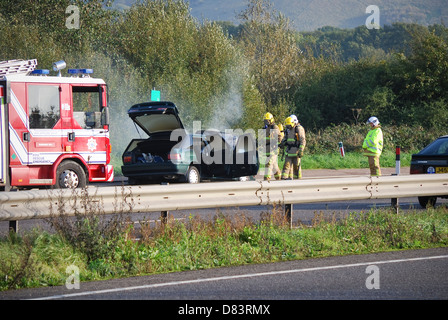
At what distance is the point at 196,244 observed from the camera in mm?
8164

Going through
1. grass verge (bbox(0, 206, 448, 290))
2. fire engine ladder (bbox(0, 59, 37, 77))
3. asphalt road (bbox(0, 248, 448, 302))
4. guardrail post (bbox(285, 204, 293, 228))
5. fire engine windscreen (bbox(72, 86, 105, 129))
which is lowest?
asphalt road (bbox(0, 248, 448, 302))

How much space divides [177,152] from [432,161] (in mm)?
5880

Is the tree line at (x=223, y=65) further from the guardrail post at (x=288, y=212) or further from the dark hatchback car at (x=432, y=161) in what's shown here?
the guardrail post at (x=288, y=212)

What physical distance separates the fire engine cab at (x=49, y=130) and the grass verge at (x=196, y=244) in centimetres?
655

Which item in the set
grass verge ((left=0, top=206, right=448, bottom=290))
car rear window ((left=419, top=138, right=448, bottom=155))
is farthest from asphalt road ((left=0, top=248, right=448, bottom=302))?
car rear window ((left=419, top=138, right=448, bottom=155))

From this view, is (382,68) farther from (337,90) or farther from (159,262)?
(159,262)

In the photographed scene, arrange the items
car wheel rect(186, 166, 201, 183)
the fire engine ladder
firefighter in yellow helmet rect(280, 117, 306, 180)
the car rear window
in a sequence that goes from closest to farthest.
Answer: the car rear window
the fire engine ladder
car wheel rect(186, 166, 201, 183)
firefighter in yellow helmet rect(280, 117, 306, 180)

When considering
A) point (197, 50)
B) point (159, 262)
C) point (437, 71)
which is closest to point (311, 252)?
point (159, 262)

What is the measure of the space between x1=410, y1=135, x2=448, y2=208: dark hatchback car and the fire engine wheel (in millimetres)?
7448

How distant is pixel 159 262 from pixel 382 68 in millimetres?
34312

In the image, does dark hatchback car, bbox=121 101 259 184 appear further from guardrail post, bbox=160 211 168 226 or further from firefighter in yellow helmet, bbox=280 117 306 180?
guardrail post, bbox=160 211 168 226

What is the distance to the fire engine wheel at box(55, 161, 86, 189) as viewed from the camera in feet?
48.4

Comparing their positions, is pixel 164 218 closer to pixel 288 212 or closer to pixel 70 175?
pixel 288 212

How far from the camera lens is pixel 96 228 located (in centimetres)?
775
